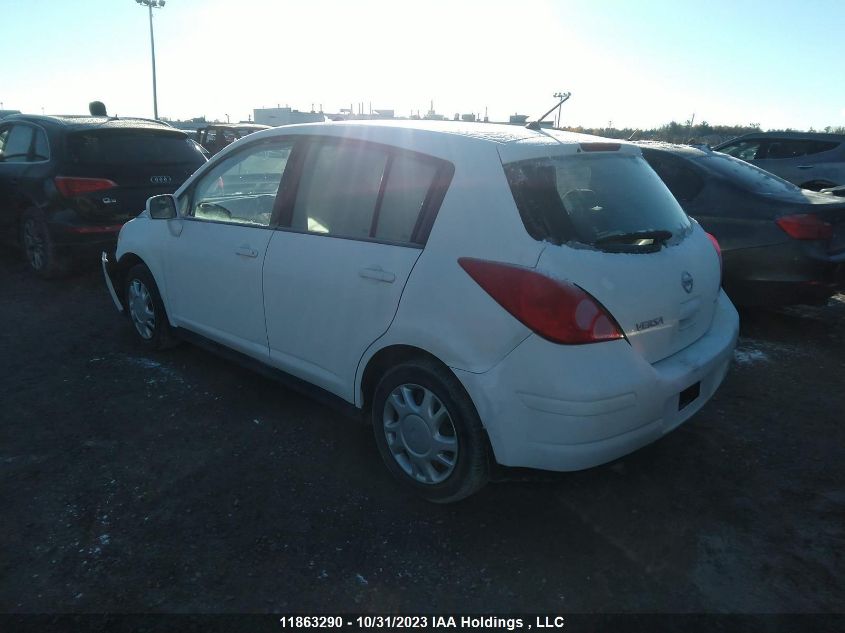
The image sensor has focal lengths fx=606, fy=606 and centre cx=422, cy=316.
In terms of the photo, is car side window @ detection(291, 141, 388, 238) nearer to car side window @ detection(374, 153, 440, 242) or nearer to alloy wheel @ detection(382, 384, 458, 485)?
car side window @ detection(374, 153, 440, 242)

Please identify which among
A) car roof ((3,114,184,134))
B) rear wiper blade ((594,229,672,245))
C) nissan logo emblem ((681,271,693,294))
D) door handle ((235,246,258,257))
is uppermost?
car roof ((3,114,184,134))

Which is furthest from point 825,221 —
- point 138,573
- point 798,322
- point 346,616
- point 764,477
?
point 138,573

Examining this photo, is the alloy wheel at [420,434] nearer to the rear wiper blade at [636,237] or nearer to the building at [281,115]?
the rear wiper blade at [636,237]

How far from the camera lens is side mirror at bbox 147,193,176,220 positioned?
160 inches

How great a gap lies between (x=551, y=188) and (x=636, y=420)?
3.37 feet

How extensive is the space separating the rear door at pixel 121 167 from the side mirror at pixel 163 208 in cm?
260

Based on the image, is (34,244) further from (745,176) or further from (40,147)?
(745,176)

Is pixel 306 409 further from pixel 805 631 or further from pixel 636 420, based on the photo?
pixel 805 631

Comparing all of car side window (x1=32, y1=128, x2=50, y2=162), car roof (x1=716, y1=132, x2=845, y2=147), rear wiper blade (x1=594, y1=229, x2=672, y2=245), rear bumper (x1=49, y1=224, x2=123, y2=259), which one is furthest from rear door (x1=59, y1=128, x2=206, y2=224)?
car roof (x1=716, y1=132, x2=845, y2=147)

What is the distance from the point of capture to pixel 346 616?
88.4 inches

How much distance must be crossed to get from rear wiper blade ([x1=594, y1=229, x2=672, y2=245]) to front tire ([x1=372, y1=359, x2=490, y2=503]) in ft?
2.87

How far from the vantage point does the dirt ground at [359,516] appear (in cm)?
234

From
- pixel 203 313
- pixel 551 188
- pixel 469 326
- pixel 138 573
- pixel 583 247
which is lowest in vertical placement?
pixel 138 573

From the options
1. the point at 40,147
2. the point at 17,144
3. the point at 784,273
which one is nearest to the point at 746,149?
the point at 784,273
